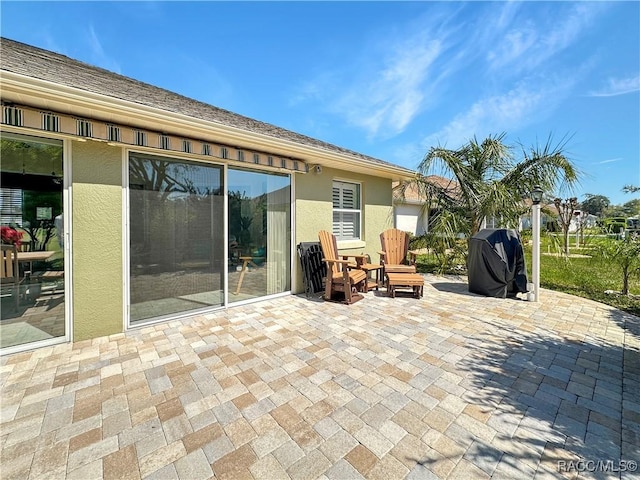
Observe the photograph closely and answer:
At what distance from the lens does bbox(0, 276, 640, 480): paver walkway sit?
1.73 metres

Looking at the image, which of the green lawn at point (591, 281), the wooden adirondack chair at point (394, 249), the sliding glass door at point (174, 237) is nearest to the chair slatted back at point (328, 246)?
the wooden adirondack chair at point (394, 249)

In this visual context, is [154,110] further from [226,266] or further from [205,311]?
[205,311]

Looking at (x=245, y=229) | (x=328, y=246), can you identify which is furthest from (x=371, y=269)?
(x=245, y=229)

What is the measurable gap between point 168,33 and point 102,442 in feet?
26.7

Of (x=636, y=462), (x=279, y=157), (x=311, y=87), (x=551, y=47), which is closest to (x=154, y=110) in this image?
(x=279, y=157)

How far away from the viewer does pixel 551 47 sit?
6508 mm

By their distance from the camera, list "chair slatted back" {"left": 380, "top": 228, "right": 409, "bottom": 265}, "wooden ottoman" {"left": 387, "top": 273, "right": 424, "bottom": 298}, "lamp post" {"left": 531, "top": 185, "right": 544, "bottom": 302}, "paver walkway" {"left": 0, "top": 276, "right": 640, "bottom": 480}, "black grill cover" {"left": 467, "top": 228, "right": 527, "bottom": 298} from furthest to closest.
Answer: "chair slatted back" {"left": 380, "top": 228, "right": 409, "bottom": 265}
"black grill cover" {"left": 467, "top": 228, "right": 527, "bottom": 298}
"wooden ottoman" {"left": 387, "top": 273, "right": 424, "bottom": 298}
"lamp post" {"left": 531, "top": 185, "right": 544, "bottom": 302}
"paver walkway" {"left": 0, "top": 276, "right": 640, "bottom": 480}

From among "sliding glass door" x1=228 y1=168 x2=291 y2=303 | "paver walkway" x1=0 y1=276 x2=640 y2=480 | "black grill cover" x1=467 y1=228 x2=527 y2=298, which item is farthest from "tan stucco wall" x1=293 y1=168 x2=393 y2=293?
"black grill cover" x1=467 y1=228 x2=527 y2=298

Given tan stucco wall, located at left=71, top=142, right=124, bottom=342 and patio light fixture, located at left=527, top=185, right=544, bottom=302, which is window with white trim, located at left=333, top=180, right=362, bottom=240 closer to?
patio light fixture, located at left=527, top=185, right=544, bottom=302

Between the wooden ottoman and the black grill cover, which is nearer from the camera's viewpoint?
the wooden ottoman

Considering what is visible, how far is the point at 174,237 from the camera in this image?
14.0 ft

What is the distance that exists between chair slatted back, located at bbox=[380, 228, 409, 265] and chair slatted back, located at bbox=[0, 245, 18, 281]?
6086 millimetres

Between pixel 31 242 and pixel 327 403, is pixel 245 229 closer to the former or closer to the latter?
pixel 31 242

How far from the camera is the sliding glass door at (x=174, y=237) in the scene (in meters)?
3.98
